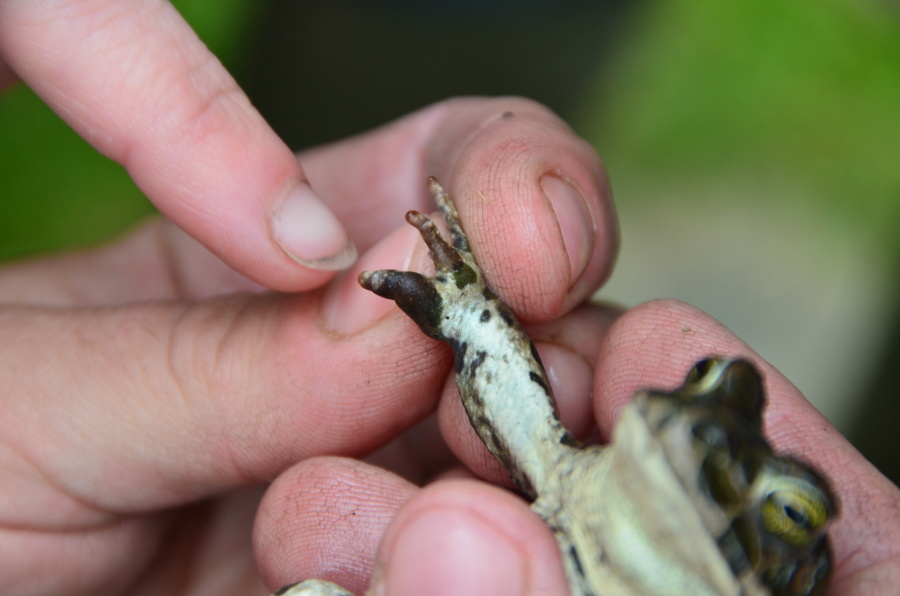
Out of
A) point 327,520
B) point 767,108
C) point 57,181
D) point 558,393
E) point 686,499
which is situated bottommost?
point 57,181

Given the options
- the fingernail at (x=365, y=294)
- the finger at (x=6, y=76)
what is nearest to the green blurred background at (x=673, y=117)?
the finger at (x=6, y=76)

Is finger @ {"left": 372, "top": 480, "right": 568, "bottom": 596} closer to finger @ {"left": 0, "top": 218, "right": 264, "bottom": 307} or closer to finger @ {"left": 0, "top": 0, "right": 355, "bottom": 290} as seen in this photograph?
finger @ {"left": 0, "top": 0, "right": 355, "bottom": 290}

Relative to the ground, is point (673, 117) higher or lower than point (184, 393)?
higher

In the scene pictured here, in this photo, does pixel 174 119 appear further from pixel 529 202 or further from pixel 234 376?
pixel 529 202

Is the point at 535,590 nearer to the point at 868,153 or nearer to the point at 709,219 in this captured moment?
the point at 709,219

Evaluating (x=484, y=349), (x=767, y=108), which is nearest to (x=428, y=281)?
(x=484, y=349)

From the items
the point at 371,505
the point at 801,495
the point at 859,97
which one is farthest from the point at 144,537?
the point at 859,97
